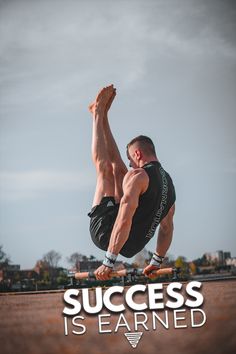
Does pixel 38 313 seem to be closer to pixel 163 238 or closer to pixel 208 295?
pixel 208 295

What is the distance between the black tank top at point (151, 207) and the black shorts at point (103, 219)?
178mm

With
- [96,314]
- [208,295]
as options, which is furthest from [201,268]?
[96,314]

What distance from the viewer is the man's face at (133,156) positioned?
200 inches

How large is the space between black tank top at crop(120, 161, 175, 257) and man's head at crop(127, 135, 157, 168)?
5 centimetres

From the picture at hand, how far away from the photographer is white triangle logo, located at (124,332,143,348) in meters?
5.80

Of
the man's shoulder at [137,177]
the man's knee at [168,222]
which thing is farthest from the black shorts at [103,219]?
the man's knee at [168,222]

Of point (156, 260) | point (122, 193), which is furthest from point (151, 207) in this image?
point (156, 260)

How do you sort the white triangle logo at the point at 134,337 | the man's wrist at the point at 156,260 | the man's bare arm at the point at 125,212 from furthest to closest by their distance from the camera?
the white triangle logo at the point at 134,337
the man's wrist at the point at 156,260
the man's bare arm at the point at 125,212

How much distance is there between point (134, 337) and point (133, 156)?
1913 mm

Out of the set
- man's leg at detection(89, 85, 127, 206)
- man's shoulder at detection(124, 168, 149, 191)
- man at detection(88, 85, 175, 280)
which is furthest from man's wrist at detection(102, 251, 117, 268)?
man's shoulder at detection(124, 168, 149, 191)

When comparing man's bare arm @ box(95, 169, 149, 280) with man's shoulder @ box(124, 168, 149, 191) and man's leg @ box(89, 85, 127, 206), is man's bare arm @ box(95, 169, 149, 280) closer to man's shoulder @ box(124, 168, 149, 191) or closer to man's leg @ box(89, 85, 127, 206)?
man's shoulder @ box(124, 168, 149, 191)

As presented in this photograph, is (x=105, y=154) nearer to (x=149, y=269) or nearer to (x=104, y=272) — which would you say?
(x=104, y=272)

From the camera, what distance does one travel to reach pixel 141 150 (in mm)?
5055

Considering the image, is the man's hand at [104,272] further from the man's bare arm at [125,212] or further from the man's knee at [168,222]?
the man's knee at [168,222]
